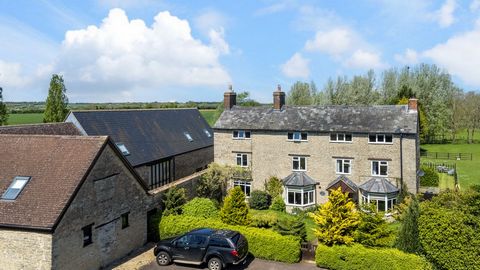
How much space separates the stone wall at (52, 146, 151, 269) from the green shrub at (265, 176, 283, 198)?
1446cm

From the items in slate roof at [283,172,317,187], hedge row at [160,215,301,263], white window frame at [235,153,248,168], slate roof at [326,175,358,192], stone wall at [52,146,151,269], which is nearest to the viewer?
stone wall at [52,146,151,269]

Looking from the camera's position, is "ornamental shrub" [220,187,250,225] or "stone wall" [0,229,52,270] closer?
"stone wall" [0,229,52,270]

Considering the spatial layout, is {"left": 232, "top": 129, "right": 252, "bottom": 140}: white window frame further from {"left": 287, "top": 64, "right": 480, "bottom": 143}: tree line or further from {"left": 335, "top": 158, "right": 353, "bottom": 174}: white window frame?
{"left": 287, "top": 64, "right": 480, "bottom": 143}: tree line

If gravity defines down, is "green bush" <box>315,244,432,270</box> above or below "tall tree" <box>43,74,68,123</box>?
below

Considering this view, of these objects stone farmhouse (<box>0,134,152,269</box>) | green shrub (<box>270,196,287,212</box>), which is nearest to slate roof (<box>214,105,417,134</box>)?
green shrub (<box>270,196,287,212</box>)

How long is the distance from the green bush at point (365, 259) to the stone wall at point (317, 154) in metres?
14.1

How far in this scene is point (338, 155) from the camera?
3459cm

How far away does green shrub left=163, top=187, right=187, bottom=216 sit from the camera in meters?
25.7

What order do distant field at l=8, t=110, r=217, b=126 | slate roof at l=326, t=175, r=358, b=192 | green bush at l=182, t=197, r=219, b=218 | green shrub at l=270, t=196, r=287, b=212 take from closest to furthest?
green bush at l=182, t=197, r=219, b=218 → slate roof at l=326, t=175, r=358, b=192 → green shrub at l=270, t=196, r=287, b=212 → distant field at l=8, t=110, r=217, b=126

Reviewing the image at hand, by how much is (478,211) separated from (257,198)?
18718 millimetres

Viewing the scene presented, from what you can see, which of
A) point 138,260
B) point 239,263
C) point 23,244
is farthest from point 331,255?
point 23,244

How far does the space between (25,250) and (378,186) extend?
26030mm

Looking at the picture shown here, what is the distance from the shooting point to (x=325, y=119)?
36031 mm

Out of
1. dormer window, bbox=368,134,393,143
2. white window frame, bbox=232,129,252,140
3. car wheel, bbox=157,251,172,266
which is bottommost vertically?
car wheel, bbox=157,251,172,266
